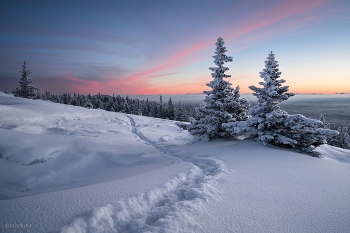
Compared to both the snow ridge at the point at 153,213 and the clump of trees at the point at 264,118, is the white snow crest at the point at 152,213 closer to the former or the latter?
the snow ridge at the point at 153,213

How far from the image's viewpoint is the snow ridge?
237 centimetres

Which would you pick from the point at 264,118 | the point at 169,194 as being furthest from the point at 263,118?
the point at 169,194

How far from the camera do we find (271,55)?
8.62 m

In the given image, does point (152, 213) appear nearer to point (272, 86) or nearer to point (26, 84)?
point (272, 86)

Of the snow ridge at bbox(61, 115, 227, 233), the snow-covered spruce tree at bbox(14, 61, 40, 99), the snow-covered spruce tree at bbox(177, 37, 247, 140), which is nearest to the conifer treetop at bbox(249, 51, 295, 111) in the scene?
the snow-covered spruce tree at bbox(177, 37, 247, 140)

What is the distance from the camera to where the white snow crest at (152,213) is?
237 cm

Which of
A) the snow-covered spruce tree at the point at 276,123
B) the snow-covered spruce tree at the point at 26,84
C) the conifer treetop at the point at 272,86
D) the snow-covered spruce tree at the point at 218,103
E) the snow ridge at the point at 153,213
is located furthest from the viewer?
the snow-covered spruce tree at the point at 26,84

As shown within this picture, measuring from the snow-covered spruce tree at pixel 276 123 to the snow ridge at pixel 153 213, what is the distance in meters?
6.21

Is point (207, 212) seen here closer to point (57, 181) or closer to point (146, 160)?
point (146, 160)

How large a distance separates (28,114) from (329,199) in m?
15.4

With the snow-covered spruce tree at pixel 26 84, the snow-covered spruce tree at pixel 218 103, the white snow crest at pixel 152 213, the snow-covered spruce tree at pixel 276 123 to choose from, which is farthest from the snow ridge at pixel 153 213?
the snow-covered spruce tree at pixel 26 84

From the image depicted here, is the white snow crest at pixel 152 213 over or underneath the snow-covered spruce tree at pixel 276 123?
underneath

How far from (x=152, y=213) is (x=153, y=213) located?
0.8 inches

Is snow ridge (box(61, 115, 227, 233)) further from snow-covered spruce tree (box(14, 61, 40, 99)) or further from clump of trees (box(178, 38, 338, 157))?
snow-covered spruce tree (box(14, 61, 40, 99))
